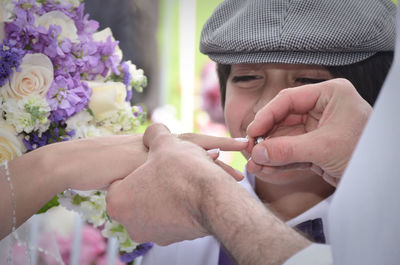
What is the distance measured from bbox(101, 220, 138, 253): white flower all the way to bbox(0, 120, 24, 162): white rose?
0.86 ft

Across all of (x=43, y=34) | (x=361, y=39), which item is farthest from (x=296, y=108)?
(x=43, y=34)

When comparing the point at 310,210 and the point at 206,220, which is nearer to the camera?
the point at 206,220

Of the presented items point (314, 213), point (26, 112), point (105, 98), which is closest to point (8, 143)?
point (26, 112)

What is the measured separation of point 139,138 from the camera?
0.78 meters

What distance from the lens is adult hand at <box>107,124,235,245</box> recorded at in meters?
0.52

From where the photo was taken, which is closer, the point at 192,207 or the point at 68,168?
the point at 192,207

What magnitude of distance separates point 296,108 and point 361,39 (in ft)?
0.68

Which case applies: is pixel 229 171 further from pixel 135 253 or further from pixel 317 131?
pixel 135 253

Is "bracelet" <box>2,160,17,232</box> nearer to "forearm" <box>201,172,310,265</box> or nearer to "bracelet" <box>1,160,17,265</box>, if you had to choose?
"bracelet" <box>1,160,17,265</box>

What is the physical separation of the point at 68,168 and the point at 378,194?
516 mm

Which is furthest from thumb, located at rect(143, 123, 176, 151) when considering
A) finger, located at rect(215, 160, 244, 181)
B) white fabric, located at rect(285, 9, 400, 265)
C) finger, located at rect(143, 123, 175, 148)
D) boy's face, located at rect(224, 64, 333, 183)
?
white fabric, located at rect(285, 9, 400, 265)

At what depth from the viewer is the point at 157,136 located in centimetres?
69

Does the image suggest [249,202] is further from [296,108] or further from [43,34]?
[43,34]

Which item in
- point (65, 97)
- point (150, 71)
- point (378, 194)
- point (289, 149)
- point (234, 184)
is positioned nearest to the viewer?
point (378, 194)
